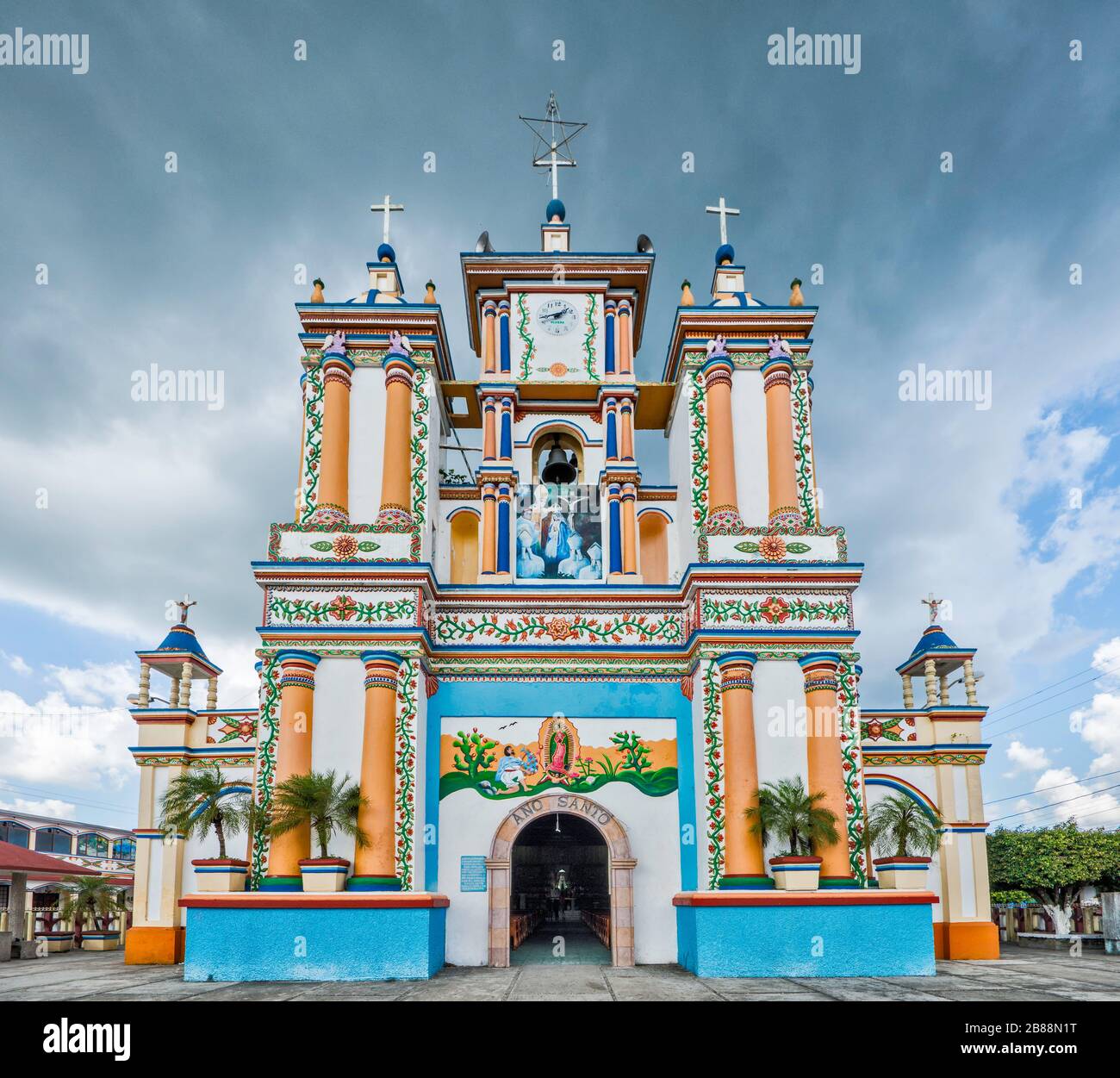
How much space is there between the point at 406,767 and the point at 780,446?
8873 millimetres

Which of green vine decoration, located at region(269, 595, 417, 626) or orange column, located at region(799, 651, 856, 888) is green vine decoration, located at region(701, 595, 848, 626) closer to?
orange column, located at region(799, 651, 856, 888)

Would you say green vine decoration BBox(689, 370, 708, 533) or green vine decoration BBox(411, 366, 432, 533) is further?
green vine decoration BBox(689, 370, 708, 533)

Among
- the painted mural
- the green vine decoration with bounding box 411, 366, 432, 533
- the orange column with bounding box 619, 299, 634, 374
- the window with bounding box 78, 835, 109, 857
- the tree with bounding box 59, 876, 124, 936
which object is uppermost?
the orange column with bounding box 619, 299, 634, 374

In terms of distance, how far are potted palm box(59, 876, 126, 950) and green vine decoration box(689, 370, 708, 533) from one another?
17726 mm

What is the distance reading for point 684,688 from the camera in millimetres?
18219

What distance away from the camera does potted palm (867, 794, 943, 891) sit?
52.1 ft

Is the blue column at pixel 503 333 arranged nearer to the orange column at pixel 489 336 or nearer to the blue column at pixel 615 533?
the orange column at pixel 489 336

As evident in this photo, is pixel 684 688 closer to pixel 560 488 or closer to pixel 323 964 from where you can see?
pixel 560 488

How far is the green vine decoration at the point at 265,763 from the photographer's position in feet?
53.3

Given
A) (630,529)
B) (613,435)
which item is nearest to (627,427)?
(613,435)

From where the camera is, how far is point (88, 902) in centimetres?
2550

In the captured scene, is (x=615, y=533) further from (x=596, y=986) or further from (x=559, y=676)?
(x=596, y=986)

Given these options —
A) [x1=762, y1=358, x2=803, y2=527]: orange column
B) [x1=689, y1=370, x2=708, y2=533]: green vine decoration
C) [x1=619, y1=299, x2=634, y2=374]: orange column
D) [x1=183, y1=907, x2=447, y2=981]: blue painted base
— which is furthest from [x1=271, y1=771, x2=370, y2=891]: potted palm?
[x1=619, y1=299, x2=634, y2=374]: orange column

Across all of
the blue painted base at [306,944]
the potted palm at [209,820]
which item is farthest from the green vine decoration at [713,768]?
the potted palm at [209,820]
